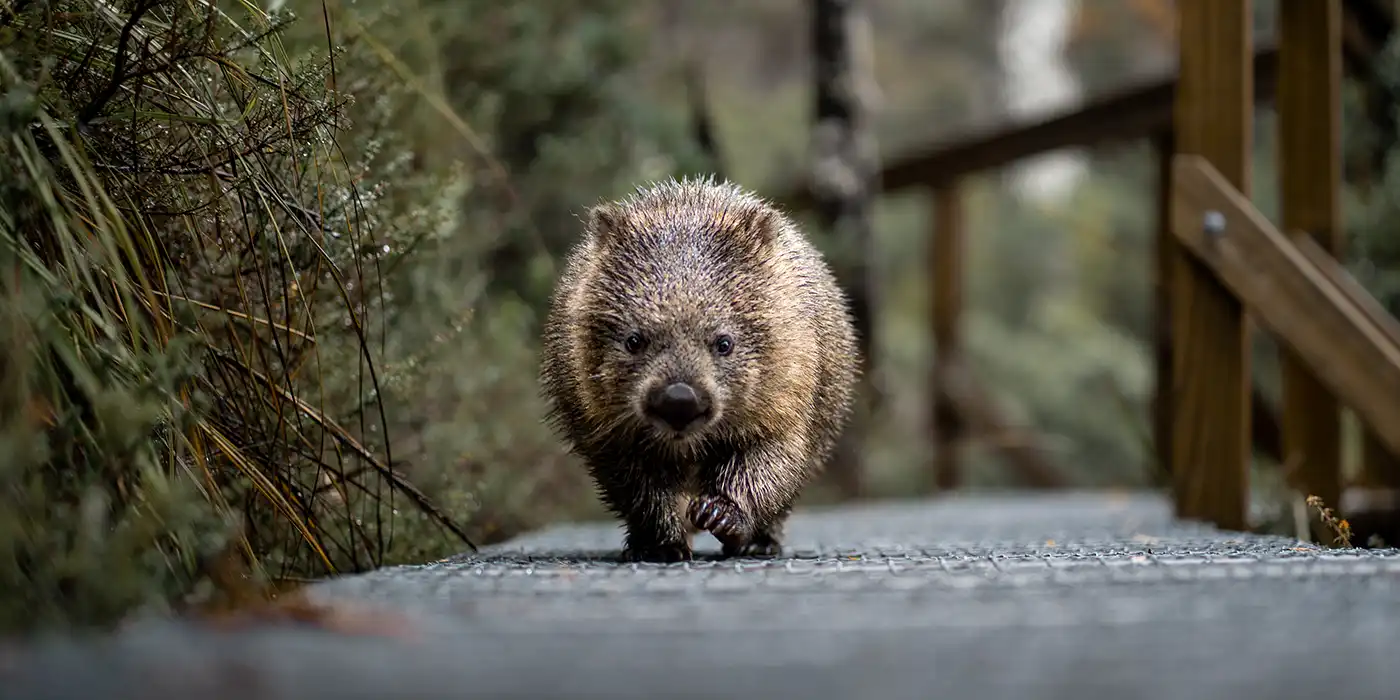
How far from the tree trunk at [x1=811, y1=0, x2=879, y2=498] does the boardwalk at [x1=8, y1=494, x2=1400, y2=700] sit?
22.7ft

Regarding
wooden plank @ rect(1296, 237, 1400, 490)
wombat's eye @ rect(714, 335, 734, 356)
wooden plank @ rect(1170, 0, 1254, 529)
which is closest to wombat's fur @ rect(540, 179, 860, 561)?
wombat's eye @ rect(714, 335, 734, 356)

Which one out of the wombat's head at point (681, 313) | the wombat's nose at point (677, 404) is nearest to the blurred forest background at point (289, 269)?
the wombat's head at point (681, 313)

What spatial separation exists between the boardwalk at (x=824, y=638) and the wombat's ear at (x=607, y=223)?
139 cm

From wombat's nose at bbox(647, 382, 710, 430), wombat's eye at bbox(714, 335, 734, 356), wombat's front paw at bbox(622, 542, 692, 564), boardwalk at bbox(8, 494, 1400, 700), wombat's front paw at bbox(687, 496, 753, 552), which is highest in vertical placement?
wombat's eye at bbox(714, 335, 734, 356)

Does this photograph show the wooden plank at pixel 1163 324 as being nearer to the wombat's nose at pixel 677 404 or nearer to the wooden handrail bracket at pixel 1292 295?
the wooden handrail bracket at pixel 1292 295

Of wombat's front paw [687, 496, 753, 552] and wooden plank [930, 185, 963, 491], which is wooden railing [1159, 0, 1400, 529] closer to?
wombat's front paw [687, 496, 753, 552]

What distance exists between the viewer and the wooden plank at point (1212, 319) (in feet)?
19.0

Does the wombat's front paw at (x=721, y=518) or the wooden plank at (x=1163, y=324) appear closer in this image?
the wombat's front paw at (x=721, y=518)

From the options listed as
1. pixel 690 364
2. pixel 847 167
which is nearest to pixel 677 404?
pixel 690 364

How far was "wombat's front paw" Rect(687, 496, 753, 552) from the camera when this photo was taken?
4445mm

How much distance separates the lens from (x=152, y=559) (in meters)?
2.78

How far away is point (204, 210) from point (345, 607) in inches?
58.7

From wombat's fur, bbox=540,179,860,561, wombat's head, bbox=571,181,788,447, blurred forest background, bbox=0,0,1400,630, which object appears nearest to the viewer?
blurred forest background, bbox=0,0,1400,630

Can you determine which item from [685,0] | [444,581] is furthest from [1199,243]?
[685,0]
